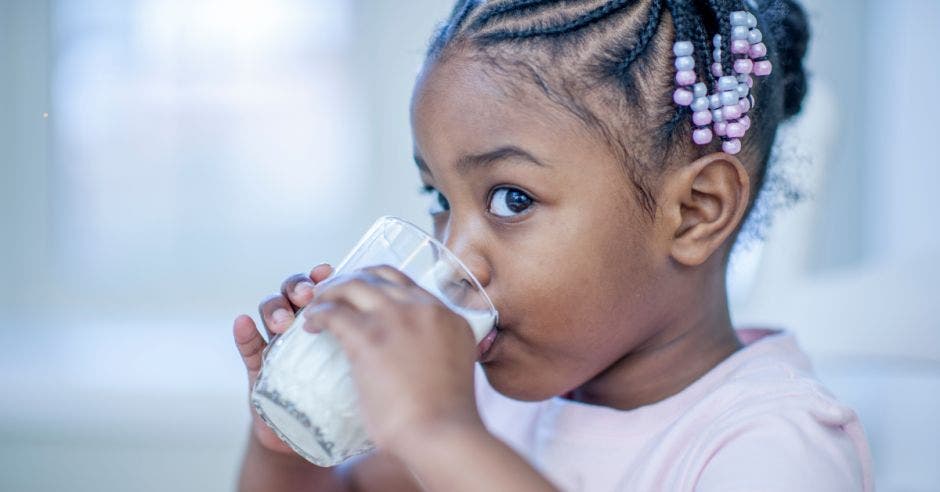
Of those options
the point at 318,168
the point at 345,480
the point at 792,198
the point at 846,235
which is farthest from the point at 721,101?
the point at 318,168

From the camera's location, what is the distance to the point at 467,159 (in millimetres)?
868

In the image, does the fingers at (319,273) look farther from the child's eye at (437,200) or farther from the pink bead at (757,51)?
the pink bead at (757,51)

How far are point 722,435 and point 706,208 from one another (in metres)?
0.21

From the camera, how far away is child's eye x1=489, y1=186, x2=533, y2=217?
87 cm

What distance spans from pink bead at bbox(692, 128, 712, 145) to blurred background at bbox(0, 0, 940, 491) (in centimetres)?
35

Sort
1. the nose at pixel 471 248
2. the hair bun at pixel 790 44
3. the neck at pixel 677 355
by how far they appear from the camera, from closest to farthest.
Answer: the nose at pixel 471 248
the neck at pixel 677 355
the hair bun at pixel 790 44

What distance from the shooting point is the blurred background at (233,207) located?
1.45m

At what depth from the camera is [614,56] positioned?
34.4 inches

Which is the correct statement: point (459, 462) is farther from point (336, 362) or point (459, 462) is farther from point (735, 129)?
point (735, 129)

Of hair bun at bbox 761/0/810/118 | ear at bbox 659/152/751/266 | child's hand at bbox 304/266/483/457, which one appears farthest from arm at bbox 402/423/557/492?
hair bun at bbox 761/0/810/118

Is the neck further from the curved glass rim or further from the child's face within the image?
the curved glass rim

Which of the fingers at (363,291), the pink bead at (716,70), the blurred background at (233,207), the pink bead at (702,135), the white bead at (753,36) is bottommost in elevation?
the blurred background at (233,207)

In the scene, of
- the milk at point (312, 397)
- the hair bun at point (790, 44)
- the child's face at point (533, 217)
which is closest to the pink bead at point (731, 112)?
the child's face at point (533, 217)

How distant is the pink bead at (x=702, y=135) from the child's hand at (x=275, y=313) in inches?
14.1
